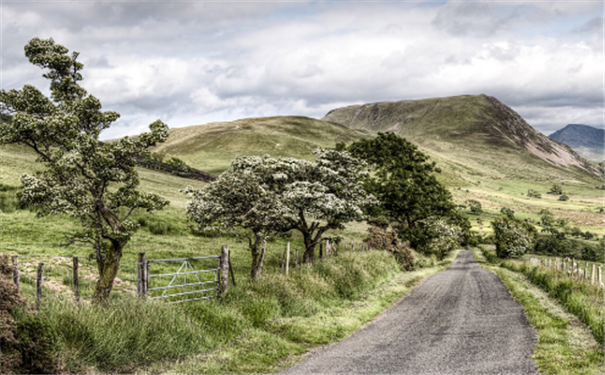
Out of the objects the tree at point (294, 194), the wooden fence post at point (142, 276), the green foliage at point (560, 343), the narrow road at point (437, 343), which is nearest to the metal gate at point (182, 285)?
the wooden fence post at point (142, 276)

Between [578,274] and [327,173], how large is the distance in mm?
15918

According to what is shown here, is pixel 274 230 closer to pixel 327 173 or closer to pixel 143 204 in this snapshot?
pixel 327 173

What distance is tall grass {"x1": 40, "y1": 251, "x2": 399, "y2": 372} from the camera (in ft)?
29.2

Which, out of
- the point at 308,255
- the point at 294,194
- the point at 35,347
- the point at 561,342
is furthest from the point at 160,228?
the point at 561,342

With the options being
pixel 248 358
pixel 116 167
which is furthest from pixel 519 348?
pixel 116 167

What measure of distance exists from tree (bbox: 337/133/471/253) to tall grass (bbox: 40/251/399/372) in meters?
30.4

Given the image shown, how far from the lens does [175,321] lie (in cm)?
1091

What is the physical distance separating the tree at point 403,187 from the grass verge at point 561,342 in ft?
95.5

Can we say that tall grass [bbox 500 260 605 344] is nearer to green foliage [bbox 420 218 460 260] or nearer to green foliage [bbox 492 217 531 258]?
green foliage [bbox 420 218 460 260]

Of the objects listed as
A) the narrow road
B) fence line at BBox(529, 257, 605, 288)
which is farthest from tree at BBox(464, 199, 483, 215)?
the narrow road

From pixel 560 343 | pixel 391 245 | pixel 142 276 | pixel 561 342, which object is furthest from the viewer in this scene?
pixel 391 245

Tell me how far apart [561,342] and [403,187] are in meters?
36.1

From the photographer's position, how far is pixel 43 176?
14.1 metres

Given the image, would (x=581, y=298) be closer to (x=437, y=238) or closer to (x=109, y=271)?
(x=109, y=271)
